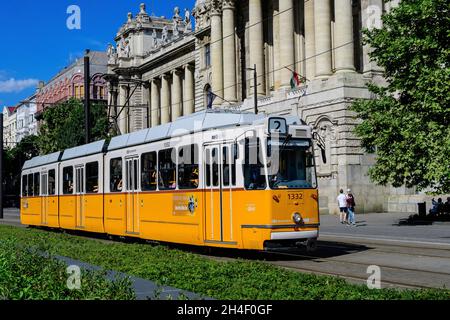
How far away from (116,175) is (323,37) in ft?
86.7

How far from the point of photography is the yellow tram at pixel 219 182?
47.8ft

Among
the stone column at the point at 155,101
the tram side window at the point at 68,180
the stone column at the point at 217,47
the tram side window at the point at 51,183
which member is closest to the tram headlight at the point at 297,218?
the tram side window at the point at 68,180

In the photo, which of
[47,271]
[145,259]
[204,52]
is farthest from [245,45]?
[47,271]

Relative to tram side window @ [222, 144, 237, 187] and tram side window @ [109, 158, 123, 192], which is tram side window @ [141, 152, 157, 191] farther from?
tram side window @ [222, 144, 237, 187]

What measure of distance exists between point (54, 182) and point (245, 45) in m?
34.3

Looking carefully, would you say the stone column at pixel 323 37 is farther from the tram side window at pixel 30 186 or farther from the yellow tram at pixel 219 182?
the yellow tram at pixel 219 182

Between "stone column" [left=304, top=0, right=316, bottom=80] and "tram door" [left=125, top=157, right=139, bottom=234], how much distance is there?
30.4m

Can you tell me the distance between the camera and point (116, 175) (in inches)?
818

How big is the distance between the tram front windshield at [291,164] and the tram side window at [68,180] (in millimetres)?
12464

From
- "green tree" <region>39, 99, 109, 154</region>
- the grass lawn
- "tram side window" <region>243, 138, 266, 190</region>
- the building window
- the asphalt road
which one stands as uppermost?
the building window

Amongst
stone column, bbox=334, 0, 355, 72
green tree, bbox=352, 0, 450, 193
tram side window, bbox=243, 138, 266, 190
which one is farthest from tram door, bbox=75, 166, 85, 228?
stone column, bbox=334, 0, 355, 72

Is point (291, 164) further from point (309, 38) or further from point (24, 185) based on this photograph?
point (309, 38)

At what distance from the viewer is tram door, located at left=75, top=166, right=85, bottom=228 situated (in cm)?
2381
